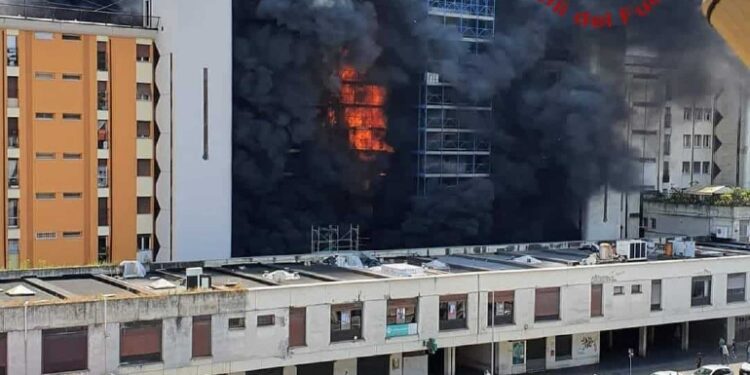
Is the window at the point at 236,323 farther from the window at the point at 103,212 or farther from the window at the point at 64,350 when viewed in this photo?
the window at the point at 103,212

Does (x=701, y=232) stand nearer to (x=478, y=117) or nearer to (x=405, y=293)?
(x=478, y=117)

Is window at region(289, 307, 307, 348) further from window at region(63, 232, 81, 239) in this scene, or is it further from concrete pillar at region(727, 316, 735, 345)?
concrete pillar at region(727, 316, 735, 345)

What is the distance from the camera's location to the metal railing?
37.9 meters

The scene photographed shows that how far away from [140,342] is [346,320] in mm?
6088

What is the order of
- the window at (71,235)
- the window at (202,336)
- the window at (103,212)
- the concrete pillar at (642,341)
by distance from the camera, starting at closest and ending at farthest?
the window at (202,336)
the concrete pillar at (642,341)
the window at (71,235)
the window at (103,212)

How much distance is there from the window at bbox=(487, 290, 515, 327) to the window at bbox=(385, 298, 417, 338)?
2709mm

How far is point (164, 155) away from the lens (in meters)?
37.7

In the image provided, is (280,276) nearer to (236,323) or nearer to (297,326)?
(297,326)

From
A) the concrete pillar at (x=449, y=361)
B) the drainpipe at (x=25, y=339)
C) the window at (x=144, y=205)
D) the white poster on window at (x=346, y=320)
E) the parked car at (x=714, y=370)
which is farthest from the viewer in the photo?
the window at (x=144, y=205)

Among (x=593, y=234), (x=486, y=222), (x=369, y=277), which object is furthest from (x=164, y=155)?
(x=593, y=234)

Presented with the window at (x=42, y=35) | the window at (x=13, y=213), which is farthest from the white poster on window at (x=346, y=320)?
the window at (x=42, y=35)

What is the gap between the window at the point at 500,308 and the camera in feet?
103

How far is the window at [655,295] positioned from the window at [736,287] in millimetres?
3444

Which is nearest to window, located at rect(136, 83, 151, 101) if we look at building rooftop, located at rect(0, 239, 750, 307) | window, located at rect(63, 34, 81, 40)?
window, located at rect(63, 34, 81, 40)
